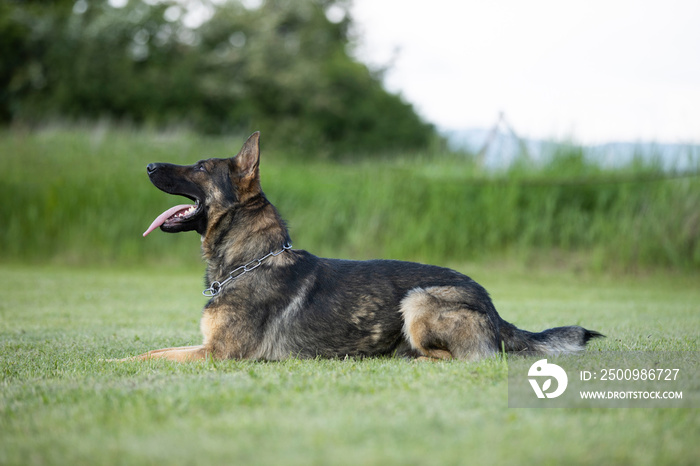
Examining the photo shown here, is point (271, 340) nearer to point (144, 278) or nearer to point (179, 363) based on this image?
point (179, 363)

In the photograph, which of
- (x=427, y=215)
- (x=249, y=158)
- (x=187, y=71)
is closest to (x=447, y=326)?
(x=249, y=158)

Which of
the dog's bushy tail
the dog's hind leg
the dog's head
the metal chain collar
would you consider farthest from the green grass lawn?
the dog's head

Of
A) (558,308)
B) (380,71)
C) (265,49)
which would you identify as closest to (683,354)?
(558,308)

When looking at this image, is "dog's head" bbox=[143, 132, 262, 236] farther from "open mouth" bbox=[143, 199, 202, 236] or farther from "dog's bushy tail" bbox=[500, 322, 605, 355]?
"dog's bushy tail" bbox=[500, 322, 605, 355]

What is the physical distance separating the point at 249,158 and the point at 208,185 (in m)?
0.40

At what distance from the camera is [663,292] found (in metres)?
11.2

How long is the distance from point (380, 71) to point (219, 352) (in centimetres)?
4642

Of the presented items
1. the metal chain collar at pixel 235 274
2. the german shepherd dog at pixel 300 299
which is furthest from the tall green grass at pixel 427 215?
the metal chain collar at pixel 235 274

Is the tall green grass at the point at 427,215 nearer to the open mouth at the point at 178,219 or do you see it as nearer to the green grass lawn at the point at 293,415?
the green grass lawn at the point at 293,415

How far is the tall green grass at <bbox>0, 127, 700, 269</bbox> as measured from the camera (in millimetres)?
13000

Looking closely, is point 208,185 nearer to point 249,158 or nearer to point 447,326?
point 249,158

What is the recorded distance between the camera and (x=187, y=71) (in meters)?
33.0

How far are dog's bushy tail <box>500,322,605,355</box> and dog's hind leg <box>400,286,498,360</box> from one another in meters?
0.25

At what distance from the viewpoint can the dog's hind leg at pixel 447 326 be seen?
14.9ft
